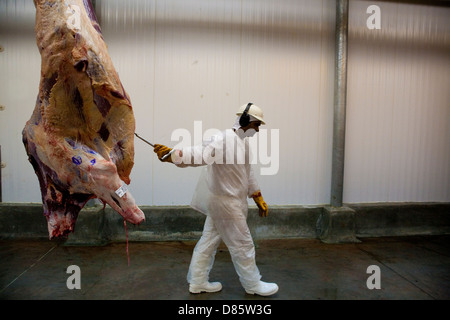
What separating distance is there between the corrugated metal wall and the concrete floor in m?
0.74

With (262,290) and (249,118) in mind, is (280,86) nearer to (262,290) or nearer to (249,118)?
(249,118)

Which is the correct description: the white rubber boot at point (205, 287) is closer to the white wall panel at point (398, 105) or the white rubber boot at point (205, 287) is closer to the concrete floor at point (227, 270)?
the concrete floor at point (227, 270)

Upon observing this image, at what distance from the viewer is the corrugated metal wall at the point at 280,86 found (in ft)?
13.7

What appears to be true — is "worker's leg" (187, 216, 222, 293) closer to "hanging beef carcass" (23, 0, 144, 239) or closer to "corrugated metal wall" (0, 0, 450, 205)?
"hanging beef carcass" (23, 0, 144, 239)

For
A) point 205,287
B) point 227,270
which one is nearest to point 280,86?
point 227,270

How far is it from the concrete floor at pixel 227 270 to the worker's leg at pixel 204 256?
144 mm

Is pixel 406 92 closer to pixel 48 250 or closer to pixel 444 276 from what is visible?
pixel 444 276

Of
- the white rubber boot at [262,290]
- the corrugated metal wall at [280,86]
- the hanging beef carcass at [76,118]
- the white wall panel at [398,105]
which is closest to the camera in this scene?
the hanging beef carcass at [76,118]

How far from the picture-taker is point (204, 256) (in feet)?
9.45

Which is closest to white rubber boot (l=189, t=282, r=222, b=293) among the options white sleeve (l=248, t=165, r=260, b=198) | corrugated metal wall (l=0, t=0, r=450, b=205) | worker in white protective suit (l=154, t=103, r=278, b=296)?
worker in white protective suit (l=154, t=103, r=278, b=296)

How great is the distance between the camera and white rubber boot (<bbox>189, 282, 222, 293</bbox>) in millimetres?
2926

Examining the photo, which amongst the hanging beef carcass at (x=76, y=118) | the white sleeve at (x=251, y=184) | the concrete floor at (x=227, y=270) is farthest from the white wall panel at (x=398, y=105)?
the hanging beef carcass at (x=76, y=118)

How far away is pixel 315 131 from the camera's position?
4.66 metres
